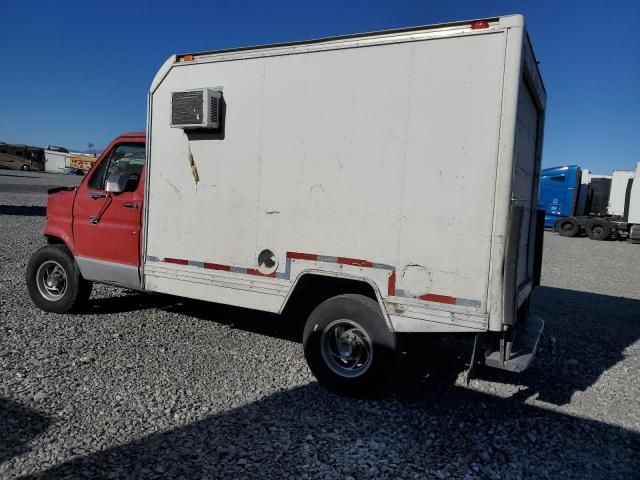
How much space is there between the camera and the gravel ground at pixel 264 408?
317cm

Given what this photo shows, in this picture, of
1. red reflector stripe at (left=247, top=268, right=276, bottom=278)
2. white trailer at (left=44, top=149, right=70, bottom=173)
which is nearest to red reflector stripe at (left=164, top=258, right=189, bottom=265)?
red reflector stripe at (left=247, top=268, right=276, bottom=278)

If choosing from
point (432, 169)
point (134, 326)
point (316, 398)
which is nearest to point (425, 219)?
point (432, 169)

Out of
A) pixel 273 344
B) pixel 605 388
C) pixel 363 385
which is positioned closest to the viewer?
pixel 363 385

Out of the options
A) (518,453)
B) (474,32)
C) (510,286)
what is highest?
(474,32)

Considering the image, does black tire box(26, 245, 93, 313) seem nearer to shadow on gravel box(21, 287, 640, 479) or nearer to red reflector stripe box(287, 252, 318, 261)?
red reflector stripe box(287, 252, 318, 261)

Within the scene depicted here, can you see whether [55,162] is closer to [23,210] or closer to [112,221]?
[23,210]

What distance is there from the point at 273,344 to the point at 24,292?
3.90 meters

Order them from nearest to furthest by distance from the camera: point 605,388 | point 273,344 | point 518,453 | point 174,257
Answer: point 518,453 < point 605,388 < point 174,257 < point 273,344

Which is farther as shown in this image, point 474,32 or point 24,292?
point 24,292

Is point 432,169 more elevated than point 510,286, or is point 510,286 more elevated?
point 432,169

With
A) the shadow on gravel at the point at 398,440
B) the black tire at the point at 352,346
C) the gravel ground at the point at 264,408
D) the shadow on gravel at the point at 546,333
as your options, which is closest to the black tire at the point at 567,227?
the shadow on gravel at the point at 546,333

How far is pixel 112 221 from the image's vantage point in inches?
217

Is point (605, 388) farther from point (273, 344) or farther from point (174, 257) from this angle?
point (174, 257)

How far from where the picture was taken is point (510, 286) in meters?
3.62
